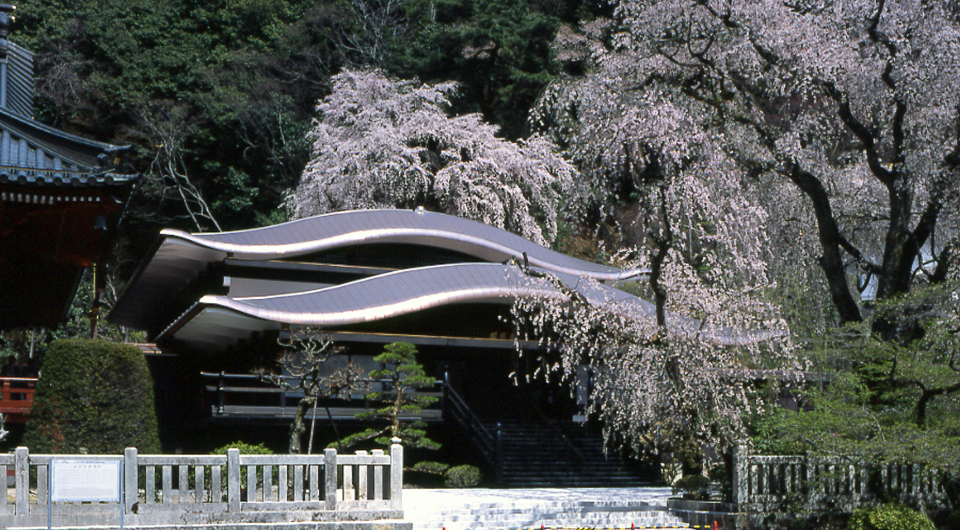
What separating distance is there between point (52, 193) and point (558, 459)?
54.5 feet

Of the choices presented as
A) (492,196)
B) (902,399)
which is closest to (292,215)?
(492,196)

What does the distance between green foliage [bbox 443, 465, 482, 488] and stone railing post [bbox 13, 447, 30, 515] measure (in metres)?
12.9

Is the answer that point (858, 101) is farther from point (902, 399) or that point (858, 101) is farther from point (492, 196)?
point (492, 196)

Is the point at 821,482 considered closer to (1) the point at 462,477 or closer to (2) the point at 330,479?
(1) the point at 462,477

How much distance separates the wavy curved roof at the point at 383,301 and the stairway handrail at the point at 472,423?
2.38 m

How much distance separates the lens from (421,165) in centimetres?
3525

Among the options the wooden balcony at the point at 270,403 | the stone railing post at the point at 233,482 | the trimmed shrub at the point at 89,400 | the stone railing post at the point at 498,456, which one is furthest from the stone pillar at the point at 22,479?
the stone railing post at the point at 498,456

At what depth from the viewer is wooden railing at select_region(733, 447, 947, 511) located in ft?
53.4

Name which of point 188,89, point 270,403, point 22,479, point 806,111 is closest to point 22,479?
point 22,479

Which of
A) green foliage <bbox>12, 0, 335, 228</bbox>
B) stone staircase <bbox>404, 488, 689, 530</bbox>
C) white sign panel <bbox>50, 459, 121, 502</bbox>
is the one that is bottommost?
stone staircase <bbox>404, 488, 689, 530</bbox>

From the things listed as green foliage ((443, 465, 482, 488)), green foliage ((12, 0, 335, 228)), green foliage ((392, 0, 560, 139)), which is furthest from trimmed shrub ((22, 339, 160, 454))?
green foliage ((12, 0, 335, 228))

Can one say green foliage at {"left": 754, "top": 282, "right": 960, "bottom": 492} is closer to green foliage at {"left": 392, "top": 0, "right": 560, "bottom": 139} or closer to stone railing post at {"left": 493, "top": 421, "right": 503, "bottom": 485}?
stone railing post at {"left": 493, "top": 421, "right": 503, "bottom": 485}

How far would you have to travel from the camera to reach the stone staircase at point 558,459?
23.0m

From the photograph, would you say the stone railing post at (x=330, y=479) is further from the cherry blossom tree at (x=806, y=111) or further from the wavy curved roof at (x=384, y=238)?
the wavy curved roof at (x=384, y=238)
